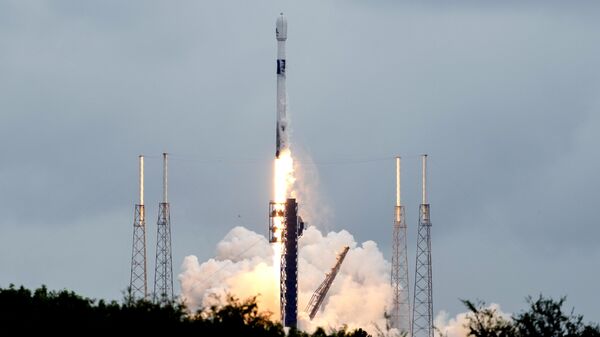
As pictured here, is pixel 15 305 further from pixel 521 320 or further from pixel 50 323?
pixel 521 320

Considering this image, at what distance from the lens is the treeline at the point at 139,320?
135 meters

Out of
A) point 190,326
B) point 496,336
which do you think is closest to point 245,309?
point 190,326

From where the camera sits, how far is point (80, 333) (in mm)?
133625

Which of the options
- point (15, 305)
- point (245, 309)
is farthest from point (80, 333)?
point (15, 305)

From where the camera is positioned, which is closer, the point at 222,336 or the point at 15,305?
the point at 222,336

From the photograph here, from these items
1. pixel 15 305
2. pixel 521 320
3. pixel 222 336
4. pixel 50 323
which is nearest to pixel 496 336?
pixel 521 320

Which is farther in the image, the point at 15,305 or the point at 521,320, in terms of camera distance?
the point at 15,305

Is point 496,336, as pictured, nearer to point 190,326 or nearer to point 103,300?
point 190,326

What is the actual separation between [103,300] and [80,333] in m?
15.5

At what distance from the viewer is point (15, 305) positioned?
153125 millimetres

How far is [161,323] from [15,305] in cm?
2016

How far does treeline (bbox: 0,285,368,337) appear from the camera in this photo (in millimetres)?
134625

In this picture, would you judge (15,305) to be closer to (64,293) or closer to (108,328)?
(64,293)

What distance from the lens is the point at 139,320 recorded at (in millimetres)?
136125
